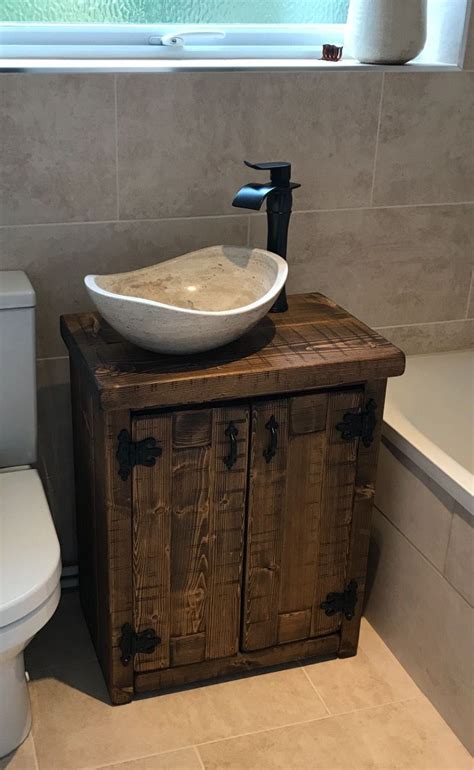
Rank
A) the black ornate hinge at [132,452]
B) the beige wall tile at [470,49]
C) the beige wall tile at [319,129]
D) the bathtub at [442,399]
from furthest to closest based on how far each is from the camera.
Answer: the bathtub at [442,399] → the beige wall tile at [470,49] → the beige wall tile at [319,129] → the black ornate hinge at [132,452]

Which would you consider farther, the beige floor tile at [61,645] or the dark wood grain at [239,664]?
the beige floor tile at [61,645]

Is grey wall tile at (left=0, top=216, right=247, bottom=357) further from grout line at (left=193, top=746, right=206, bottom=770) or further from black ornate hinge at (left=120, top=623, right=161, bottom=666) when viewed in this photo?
grout line at (left=193, top=746, right=206, bottom=770)

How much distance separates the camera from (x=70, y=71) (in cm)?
192

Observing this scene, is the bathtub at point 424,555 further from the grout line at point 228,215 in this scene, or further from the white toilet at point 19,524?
the white toilet at point 19,524

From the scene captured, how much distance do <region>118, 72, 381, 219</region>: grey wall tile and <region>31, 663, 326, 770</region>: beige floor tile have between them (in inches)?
43.1

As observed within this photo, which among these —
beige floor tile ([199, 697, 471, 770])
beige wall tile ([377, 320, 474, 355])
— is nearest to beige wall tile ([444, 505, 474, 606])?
beige floor tile ([199, 697, 471, 770])

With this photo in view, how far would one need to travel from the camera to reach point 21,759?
1.85 m

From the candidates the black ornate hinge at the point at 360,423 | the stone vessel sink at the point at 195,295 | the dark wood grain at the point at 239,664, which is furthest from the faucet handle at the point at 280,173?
the dark wood grain at the point at 239,664

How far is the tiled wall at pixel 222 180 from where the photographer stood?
1980 millimetres

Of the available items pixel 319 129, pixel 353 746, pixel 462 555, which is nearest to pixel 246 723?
pixel 353 746

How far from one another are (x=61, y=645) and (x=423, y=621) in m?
0.86

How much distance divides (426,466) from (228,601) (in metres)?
0.52

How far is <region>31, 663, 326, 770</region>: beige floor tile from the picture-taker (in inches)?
74.3

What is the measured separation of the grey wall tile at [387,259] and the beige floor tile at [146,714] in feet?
3.15
